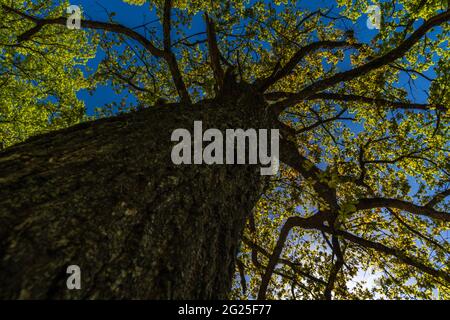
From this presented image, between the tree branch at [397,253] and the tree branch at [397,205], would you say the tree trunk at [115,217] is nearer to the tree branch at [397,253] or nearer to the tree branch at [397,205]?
the tree branch at [397,205]

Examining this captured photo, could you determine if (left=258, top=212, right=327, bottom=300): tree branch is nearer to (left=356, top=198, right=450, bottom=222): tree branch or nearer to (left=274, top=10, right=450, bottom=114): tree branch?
(left=356, top=198, right=450, bottom=222): tree branch

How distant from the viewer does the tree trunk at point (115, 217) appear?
157 cm

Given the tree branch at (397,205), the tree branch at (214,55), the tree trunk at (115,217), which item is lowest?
the tree trunk at (115,217)

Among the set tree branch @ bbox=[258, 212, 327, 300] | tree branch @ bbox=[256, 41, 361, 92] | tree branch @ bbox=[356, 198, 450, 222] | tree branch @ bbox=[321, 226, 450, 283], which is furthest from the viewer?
tree branch @ bbox=[256, 41, 361, 92]

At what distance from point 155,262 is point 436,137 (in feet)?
32.5

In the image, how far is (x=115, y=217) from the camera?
198 cm

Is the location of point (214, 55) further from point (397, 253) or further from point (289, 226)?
point (397, 253)

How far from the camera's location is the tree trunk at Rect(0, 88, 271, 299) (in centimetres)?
157

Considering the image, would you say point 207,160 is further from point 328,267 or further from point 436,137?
point 436,137

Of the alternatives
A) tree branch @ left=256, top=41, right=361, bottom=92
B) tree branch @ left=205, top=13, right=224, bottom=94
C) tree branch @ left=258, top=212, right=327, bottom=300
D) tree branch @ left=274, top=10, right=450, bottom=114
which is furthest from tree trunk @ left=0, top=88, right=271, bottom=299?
tree branch @ left=205, top=13, right=224, bottom=94

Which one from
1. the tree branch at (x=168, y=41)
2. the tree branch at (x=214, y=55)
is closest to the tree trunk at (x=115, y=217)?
the tree branch at (x=214, y=55)

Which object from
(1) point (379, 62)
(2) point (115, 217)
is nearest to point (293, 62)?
(1) point (379, 62)

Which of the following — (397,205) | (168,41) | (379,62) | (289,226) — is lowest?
(289,226)

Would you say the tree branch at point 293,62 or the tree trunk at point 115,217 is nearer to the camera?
the tree trunk at point 115,217
